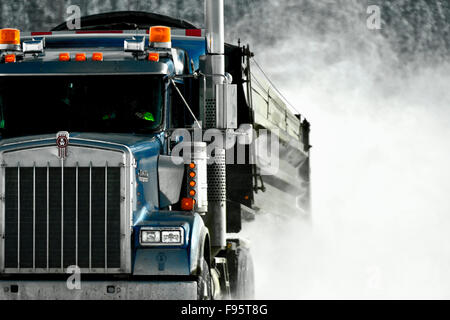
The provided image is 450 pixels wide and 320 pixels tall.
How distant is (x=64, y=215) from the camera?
7.73 m

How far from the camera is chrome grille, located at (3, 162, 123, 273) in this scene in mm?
7703

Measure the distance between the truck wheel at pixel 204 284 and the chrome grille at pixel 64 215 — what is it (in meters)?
0.68

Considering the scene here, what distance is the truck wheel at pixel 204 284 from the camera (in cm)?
789

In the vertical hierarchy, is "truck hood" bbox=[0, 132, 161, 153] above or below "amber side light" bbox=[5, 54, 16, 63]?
below

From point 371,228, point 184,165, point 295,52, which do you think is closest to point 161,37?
point 184,165

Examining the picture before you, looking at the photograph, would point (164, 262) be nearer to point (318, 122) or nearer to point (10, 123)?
point (10, 123)

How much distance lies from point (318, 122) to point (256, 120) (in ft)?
44.0

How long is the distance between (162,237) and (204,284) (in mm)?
658

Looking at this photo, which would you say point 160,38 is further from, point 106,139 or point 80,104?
point 106,139

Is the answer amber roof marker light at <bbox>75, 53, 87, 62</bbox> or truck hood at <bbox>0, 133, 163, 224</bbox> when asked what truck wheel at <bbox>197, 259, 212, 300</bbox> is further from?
amber roof marker light at <bbox>75, 53, 87, 62</bbox>

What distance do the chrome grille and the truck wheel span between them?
0.68 metres

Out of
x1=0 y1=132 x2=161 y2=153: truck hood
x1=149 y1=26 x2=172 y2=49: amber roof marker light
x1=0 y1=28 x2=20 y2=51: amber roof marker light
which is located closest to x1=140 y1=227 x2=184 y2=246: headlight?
x1=0 y1=132 x2=161 y2=153: truck hood

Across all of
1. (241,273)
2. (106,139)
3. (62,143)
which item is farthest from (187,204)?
(241,273)

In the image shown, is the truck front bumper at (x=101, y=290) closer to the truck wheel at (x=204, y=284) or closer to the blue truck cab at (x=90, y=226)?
the blue truck cab at (x=90, y=226)
